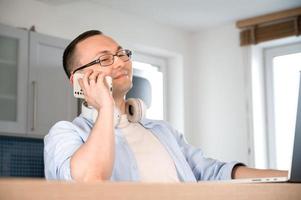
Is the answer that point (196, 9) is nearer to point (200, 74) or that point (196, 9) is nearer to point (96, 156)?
point (200, 74)

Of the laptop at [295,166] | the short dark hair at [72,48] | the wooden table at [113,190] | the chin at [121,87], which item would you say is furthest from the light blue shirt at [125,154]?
the wooden table at [113,190]

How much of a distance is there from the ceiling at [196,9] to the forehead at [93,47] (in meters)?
2.29

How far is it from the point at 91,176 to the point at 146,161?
29cm

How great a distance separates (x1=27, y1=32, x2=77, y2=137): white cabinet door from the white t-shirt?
1574mm

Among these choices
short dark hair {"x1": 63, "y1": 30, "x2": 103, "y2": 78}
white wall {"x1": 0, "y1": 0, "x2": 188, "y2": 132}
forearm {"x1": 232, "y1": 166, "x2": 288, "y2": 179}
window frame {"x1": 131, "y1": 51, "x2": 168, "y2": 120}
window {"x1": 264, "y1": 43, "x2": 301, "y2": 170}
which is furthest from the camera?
window frame {"x1": 131, "y1": 51, "x2": 168, "y2": 120}

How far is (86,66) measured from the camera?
155cm

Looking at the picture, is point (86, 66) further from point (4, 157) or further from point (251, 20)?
point (251, 20)

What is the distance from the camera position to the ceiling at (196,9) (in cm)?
385

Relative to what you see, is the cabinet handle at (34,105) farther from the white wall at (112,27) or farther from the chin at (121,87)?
the chin at (121,87)

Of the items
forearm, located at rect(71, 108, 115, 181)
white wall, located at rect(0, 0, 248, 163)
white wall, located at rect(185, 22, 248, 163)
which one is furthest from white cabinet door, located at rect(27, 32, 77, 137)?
forearm, located at rect(71, 108, 115, 181)

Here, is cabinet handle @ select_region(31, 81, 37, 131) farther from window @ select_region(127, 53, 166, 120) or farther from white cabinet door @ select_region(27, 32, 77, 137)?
window @ select_region(127, 53, 166, 120)

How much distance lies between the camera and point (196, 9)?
4.04m

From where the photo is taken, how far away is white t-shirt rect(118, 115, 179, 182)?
139 cm

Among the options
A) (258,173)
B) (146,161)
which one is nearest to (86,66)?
(146,161)
